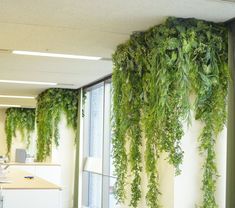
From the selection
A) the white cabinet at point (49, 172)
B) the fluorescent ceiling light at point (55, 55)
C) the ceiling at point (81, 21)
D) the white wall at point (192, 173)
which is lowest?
the white cabinet at point (49, 172)

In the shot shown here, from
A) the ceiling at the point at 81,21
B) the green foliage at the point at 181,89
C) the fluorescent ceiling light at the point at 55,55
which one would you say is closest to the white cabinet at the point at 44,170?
the ceiling at the point at 81,21

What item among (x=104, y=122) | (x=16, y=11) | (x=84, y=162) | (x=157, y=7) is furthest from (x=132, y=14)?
(x=84, y=162)

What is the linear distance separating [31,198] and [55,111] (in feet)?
14.0

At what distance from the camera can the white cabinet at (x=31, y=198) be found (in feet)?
16.6

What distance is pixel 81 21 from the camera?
416 centimetres

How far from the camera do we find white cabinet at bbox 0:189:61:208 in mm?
5051

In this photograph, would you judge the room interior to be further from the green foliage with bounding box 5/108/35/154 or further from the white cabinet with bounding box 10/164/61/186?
the green foliage with bounding box 5/108/35/154

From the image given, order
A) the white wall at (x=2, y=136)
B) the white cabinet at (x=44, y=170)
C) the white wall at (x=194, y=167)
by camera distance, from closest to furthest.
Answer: the white wall at (x=194, y=167) < the white cabinet at (x=44, y=170) < the white wall at (x=2, y=136)

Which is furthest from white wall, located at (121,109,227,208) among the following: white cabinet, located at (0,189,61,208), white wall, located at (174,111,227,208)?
white cabinet, located at (0,189,61,208)

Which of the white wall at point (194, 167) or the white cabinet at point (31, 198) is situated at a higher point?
the white wall at point (194, 167)

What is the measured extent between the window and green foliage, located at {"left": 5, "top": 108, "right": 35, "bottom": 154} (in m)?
5.01

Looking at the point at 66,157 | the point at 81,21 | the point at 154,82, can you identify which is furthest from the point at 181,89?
the point at 66,157

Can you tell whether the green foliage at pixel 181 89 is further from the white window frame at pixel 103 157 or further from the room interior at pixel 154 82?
the white window frame at pixel 103 157

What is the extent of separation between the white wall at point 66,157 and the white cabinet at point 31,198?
13.8 feet
